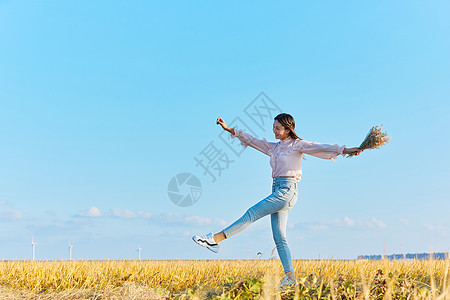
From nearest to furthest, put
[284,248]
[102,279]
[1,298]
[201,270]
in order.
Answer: [284,248] → [1,298] → [102,279] → [201,270]

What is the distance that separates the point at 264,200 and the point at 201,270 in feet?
8.32

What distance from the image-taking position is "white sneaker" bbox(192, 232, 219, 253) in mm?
4895

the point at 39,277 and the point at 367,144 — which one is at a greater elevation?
the point at 367,144

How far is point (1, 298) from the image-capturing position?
18.8ft

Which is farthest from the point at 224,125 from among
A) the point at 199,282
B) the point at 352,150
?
the point at 199,282

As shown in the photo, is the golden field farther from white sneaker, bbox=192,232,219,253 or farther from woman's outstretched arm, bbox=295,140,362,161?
woman's outstretched arm, bbox=295,140,362,161

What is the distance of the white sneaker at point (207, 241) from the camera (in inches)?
193

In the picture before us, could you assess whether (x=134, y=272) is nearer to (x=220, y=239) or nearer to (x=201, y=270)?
(x=201, y=270)

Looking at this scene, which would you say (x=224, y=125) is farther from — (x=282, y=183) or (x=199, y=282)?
Result: (x=199, y=282)

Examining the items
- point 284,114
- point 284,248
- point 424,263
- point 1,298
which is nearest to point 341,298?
point 284,248

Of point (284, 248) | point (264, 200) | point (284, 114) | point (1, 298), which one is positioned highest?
point (284, 114)

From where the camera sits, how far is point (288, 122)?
5.63 meters

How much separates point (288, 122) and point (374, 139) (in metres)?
1.15

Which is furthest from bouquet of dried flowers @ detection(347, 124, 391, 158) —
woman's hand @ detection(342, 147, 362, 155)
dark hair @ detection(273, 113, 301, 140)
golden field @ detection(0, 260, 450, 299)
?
golden field @ detection(0, 260, 450, 299)
